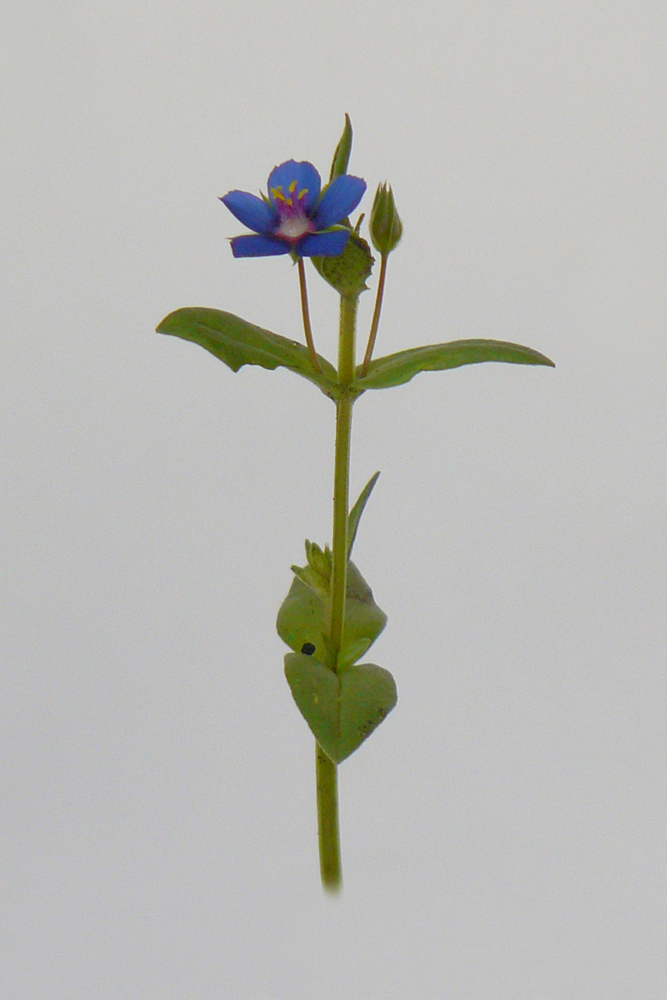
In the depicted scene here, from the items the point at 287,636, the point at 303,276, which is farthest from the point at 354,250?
the point at 287,636

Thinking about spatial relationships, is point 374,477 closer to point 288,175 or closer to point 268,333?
point 268,333

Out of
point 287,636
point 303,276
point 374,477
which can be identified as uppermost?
point 303,276

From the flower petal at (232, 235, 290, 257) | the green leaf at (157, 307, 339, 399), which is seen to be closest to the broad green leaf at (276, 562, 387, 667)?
the green leaf at (157, 307, 339, 399)

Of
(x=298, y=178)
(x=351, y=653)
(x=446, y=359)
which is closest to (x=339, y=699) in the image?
(x=351, y=653)

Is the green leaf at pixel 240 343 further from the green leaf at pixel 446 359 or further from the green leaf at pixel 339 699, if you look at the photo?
the green leaf at pixel 339 699

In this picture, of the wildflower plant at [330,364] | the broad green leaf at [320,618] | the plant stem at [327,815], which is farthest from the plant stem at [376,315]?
the plant stem at [327,815]

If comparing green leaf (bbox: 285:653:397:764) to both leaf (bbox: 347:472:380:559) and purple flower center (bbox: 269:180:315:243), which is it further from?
purple flower center (bbox: 269:180:315:243)

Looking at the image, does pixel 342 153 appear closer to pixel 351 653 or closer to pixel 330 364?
pixel 330 364
